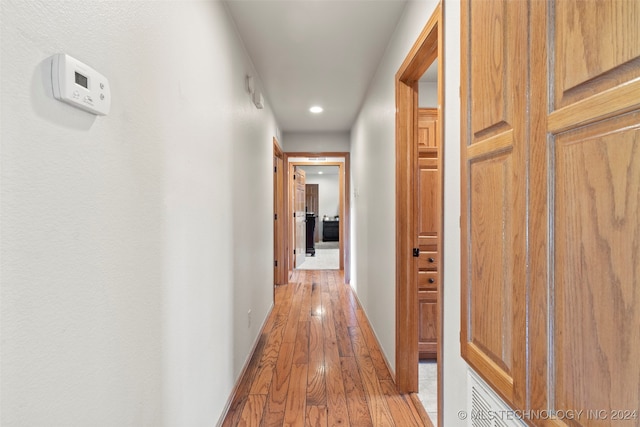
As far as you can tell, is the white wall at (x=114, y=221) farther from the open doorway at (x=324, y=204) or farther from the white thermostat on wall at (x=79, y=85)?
the open doorway at (x=324, y=204)

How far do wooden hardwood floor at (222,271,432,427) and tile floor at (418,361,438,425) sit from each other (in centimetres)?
7

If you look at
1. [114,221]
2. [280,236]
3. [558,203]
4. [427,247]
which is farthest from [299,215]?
[558,203]

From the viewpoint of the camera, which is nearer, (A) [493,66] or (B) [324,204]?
(A) [493,66]

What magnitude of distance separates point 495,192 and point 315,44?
77.9 inches

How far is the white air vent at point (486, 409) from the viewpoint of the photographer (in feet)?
2.53

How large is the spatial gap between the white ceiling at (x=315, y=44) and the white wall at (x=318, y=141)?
131 centimetres

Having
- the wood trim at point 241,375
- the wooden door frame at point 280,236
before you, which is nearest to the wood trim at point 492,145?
the wood trim at point 241,375

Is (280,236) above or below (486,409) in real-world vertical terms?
above

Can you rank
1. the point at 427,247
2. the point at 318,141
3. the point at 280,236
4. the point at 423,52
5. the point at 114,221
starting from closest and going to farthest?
1. the point at 114,221
2. the point at 423,52
3. the point at 427,247
4. the point at 280,236
5. the point at 318,141

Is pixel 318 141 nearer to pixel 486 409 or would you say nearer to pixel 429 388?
pixel 429 388

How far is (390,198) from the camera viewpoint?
2287 mm

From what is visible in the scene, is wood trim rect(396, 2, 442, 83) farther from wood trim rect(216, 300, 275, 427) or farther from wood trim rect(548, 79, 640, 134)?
wood trim rect(216, 300, 275, 427)

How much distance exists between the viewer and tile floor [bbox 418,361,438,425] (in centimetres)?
187

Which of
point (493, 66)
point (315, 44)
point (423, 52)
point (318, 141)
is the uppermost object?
point (315, 44)
